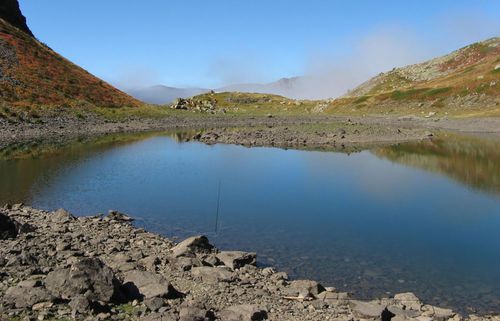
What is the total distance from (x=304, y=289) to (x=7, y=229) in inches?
514

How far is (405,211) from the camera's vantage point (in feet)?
95.0

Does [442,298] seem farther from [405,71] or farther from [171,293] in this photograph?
[405,71]

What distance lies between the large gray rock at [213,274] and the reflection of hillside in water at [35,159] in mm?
20101

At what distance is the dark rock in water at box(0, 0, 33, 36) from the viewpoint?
13012 cm

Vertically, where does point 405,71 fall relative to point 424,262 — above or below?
above

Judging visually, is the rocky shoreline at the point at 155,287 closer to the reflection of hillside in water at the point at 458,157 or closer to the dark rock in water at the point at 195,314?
the dark rock in water at the point at 195,314

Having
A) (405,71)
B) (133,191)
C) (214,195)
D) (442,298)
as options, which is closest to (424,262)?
(442,298)

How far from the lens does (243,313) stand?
13430 mm

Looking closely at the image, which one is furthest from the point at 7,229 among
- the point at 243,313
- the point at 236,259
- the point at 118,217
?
the point at 243,313

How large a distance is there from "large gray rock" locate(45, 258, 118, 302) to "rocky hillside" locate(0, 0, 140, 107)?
81.6 meters

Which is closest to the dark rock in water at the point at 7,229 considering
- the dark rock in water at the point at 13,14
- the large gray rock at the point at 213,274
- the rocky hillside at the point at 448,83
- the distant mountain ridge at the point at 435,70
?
the large gray rock at the point at 213,274

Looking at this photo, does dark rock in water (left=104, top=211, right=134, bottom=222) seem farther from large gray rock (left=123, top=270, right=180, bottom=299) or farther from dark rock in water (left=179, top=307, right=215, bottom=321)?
dark rock in water (left=179, top=307, right=215, bottom=321)

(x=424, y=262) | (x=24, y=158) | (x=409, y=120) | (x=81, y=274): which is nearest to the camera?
(x=81, y=274)

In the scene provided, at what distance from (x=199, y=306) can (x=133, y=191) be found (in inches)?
935
